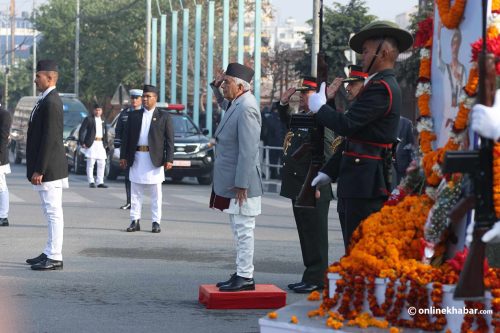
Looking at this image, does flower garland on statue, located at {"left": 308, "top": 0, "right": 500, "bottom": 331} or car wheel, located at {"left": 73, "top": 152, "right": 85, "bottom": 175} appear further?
car wheel, located at {"left": 73, "top": 152, "right": 85, "bottom": 175}

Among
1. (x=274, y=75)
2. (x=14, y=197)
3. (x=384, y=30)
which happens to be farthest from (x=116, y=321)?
(x=274, y=75)

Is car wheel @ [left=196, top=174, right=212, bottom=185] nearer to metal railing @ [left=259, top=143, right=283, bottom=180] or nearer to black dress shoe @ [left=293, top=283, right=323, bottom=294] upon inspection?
metal railing @ [left=259, top=143, right=283, bottom=180]

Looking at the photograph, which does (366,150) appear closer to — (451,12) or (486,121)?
(451,12)

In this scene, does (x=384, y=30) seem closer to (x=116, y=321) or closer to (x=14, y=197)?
(x=116, y=321)

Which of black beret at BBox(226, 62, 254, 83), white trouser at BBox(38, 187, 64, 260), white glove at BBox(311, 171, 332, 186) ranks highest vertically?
black beret at BBox(226, 62, 254, 83)

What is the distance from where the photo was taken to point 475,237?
6.08 metres

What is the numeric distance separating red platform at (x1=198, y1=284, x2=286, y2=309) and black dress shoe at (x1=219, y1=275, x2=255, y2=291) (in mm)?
60

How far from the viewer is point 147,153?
16016mm

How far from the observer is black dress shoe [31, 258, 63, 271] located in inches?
465

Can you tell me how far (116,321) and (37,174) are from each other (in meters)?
2.98

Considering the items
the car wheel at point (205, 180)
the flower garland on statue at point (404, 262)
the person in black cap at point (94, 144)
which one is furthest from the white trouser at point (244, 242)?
the car wheel at point (205, 180)

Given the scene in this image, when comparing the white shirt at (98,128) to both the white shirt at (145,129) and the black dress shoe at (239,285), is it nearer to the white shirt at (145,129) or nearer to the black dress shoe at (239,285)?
the white shirt at (145,129)

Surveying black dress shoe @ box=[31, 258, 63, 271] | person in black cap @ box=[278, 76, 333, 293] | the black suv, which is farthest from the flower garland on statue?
the black suv

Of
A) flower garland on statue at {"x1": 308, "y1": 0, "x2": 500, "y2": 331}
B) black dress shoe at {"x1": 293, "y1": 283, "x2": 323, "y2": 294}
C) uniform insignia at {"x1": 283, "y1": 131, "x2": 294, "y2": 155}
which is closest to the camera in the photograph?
flower garland on statue at {"x1": 308, "y1": 0, "x2": 500, "y2": 331}
